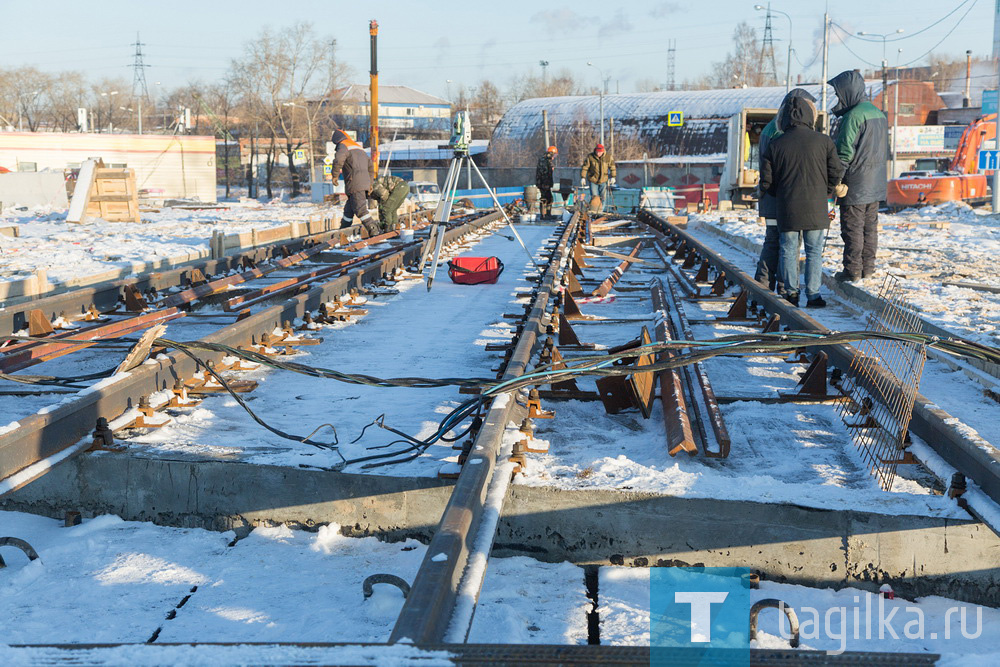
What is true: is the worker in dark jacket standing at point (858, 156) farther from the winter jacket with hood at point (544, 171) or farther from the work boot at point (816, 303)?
the winter jacket with hood at point (544, 171)

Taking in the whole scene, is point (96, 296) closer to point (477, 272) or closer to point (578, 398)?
point (477, 272)

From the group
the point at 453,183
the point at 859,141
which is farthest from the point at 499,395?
the point at 453,183

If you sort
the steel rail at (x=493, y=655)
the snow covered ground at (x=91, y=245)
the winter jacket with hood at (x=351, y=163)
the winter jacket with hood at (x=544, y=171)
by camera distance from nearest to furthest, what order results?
1. the steel rail at (x=493, y=655)
2. the snow covered ground at (x=91, y=245)
3. the winter jacket with hood at (x=351, y=163)
4. the winter jacket with hood at (x=544, y=171)

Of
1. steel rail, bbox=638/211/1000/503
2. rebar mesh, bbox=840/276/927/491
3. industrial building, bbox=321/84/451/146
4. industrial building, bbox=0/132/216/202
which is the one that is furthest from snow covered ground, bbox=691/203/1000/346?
industrial building, bbox=321/84/451/146

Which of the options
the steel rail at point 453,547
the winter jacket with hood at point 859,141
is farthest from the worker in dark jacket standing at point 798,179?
the steel rail at point 453,547

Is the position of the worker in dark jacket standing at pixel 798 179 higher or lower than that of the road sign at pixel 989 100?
lower

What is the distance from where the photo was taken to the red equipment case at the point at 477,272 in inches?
423

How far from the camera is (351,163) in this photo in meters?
15.0

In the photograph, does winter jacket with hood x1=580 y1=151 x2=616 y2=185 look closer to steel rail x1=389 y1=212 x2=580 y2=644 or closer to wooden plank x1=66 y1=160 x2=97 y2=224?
wooden plank x1=66 y1=160 x2=97 y2=224

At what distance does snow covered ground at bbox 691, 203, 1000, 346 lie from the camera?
26.8ft

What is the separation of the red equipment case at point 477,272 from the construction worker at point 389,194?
16.9ft

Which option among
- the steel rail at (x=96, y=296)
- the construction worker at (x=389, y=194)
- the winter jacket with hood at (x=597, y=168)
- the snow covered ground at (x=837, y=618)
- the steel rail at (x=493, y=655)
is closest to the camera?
the steel rail at (x=493, y=655)

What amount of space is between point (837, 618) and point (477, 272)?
26.3 ft

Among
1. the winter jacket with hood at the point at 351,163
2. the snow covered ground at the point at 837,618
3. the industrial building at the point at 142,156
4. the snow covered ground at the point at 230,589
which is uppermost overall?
the industrial building at the point at 142,156
